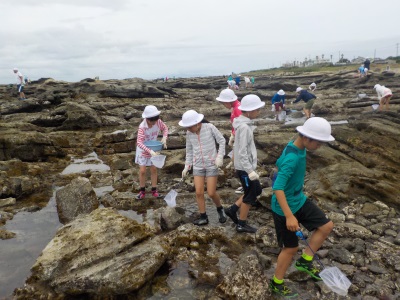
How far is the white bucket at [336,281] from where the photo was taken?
15.1ft

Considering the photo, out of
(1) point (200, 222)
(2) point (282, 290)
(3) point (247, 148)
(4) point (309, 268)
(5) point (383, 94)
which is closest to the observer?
(2) point (282, 290)

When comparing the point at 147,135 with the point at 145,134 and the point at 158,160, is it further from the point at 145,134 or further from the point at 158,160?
the point at 158,160

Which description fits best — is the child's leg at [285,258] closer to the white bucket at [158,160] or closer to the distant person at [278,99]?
the white bucket at [158,160]

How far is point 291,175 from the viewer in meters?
4.40

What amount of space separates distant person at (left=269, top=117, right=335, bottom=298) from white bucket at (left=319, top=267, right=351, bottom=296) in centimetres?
41

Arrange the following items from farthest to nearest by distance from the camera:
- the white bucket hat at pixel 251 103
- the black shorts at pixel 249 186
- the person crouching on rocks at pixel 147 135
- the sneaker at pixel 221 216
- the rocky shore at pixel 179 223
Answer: the person crouching on rocks at pixel 147 135 → the sneaker at pixel 221 216 → the black shorts at pixel 249 186 → the white bucket hat at pixel 251 103 → the rocky shore at pixel 179 223

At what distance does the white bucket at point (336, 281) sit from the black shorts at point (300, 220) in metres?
0.70

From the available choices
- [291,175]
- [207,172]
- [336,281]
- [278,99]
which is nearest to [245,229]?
[207,172]

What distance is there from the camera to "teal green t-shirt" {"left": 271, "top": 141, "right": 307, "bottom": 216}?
423 cm

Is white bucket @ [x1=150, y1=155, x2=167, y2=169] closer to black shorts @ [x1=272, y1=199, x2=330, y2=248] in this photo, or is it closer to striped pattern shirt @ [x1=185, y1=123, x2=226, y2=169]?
striped pattern shirt @ [x1=185, y1=123, x2=226, y2=169]

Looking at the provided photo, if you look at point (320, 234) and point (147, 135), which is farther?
point (147, 135)

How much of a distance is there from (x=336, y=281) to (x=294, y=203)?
1.38 metres

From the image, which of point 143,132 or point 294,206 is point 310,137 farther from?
point 143,132

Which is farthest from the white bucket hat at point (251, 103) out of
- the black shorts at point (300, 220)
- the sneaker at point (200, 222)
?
the sneaker at point (200, 222)
